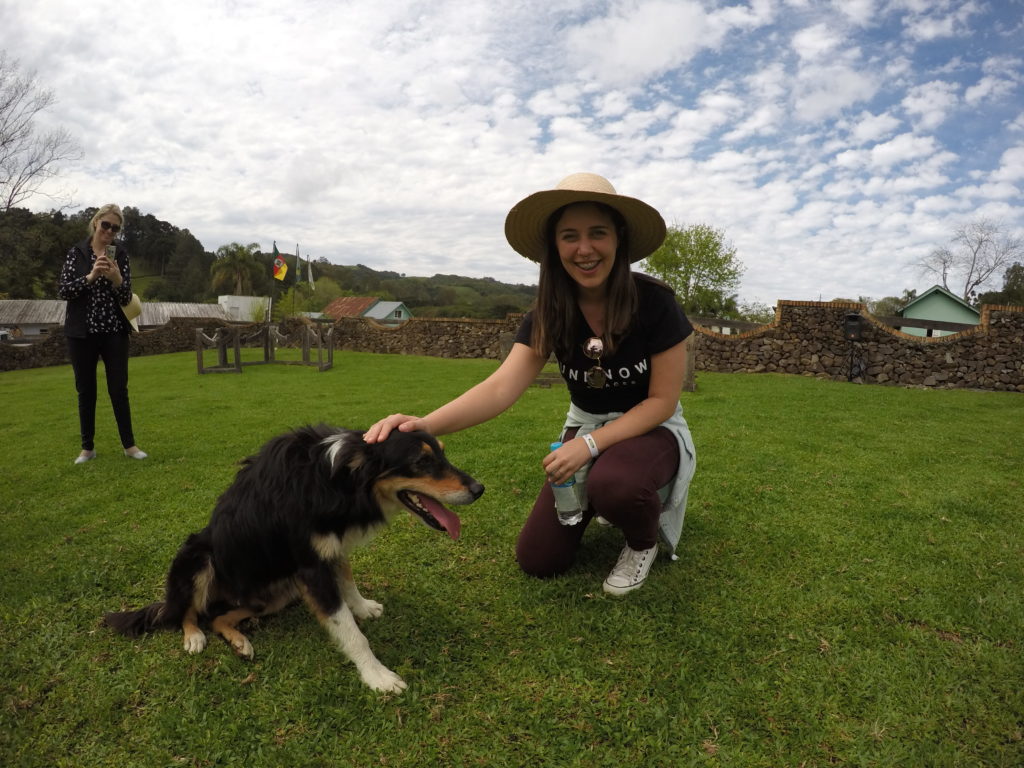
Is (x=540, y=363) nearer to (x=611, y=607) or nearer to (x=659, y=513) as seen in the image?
(x=659, y=513)

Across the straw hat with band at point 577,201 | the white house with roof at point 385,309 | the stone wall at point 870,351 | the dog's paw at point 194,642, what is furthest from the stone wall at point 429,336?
the white house with roof at point 385,309

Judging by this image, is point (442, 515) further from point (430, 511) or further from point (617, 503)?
point (617, 503)

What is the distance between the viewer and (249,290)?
67375 millimetres

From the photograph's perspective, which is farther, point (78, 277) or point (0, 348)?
point (0, 348)

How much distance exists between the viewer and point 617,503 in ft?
9.15

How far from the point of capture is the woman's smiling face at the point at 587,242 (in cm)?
284

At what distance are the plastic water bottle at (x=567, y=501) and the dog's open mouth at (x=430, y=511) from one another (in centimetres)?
66

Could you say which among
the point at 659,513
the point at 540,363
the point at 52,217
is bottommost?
the point at 659,513

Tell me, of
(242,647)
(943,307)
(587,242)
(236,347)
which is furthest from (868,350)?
(943,307)

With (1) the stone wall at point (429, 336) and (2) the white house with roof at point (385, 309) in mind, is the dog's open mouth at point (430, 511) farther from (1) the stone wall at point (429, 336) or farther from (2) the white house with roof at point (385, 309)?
(2) the white house with roof at point (385, 309)

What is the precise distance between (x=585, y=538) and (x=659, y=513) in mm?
815

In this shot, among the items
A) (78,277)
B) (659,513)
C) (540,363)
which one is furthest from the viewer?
(78,277)

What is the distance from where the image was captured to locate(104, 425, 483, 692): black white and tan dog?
233 cm

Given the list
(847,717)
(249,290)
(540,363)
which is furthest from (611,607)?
(249,290)
